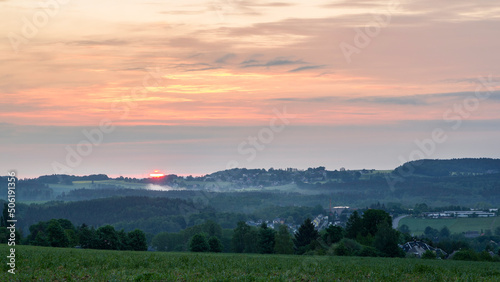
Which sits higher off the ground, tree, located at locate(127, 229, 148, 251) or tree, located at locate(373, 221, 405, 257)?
tree, located at locate(127, 229, 148, 251)

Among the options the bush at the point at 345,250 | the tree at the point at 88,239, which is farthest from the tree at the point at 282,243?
the tree at the point at 88,239

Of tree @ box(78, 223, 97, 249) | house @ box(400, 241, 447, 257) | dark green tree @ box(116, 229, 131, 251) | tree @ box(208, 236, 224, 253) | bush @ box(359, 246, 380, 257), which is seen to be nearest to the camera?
bush @ box(359, 246, 380, 257)

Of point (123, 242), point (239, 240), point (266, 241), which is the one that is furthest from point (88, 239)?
point (239, 240)

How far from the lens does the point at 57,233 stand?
369 ft

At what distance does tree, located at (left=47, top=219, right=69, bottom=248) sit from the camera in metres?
111

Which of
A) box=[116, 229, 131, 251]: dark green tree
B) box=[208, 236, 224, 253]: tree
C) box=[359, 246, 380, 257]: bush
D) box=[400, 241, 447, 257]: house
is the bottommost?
box=[400, 241, 447, 257]: house

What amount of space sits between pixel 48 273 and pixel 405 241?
486ft

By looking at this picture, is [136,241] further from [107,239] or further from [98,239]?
[98,239]

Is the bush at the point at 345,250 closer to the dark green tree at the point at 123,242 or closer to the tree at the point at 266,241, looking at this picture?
the tree at the point at 266,241

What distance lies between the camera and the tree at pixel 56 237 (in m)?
111

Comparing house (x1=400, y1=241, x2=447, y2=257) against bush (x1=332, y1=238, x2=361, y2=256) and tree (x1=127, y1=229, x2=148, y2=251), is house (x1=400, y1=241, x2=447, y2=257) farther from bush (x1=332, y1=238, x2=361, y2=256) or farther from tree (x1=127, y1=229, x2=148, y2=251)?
tree (x1=127, y1=229, x2=148, y2=251)

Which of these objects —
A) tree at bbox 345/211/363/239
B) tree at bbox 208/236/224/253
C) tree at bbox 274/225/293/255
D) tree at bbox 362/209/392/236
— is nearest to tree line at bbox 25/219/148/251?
tree at bbox 208/236/224/253

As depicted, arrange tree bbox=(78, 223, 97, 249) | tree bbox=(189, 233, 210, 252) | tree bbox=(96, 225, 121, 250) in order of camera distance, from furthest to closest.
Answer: tree bbox=(189, 233, 210, 252), tree bbox=(78, 223, 97, 249), tree bbox=(96, 225, 121, 250)

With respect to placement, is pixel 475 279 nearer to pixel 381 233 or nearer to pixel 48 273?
pixel 48 273
